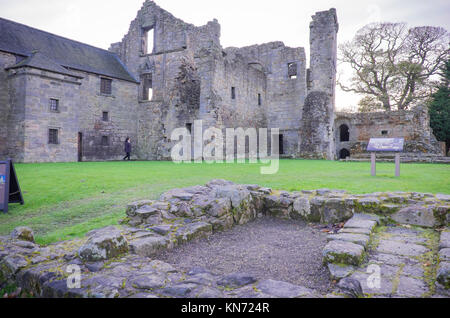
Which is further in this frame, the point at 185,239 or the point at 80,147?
the point at 80,147

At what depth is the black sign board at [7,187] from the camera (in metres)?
5.83

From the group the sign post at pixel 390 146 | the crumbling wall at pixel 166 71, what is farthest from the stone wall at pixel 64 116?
the sign post at pixel 390 146

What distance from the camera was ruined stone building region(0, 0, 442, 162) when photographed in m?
18.4

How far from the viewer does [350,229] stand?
4066mm

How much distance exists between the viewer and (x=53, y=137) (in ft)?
63.1

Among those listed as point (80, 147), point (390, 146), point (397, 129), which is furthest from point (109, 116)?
point (397, 129)

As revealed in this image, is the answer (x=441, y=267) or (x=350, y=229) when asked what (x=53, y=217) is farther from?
(x=441, y=267)

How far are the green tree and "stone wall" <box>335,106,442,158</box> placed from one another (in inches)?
141

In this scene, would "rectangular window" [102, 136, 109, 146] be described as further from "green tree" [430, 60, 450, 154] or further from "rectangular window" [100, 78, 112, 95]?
"green tree" [430, 60, 450, 154]

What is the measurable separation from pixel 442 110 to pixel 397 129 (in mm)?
6374

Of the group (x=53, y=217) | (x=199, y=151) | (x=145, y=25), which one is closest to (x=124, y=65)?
(x=145, y=25)

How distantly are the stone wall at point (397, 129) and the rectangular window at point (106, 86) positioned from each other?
754 inches

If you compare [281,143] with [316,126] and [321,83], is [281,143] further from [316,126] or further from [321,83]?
[321,83]

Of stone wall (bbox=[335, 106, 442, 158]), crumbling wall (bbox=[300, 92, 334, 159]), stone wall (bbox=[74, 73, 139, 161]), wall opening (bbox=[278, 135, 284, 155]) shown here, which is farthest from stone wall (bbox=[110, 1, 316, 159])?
stone wall (bbox=[335, 106, 442, 158])
